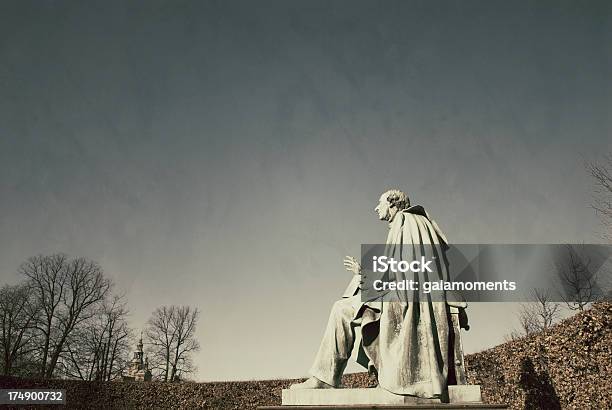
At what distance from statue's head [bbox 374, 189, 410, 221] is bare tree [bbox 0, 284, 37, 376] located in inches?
1074

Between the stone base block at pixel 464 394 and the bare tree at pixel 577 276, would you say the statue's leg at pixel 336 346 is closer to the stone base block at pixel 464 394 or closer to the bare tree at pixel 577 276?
the stone base block at pixel 464 394

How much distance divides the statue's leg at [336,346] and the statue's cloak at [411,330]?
0.16 meters

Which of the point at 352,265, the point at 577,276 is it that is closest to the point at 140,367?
the point at 577,276

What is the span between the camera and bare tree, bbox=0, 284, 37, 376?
28375 mm

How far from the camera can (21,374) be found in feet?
92.0

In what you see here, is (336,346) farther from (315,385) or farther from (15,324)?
(15,324)

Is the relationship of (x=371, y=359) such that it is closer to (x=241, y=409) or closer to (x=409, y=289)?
(x=409, y=289)

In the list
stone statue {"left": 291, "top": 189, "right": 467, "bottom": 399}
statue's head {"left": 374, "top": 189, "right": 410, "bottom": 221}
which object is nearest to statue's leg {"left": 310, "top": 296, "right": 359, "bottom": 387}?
stone statue {"left": 291, "top": 189, "right": 467, "bottom": 399}

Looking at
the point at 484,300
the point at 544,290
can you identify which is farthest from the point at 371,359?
the point at 544,290

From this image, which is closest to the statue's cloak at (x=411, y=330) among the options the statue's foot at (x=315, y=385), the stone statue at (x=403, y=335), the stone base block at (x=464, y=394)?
the stone statue at (x=403, y=335)

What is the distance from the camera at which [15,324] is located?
95.7 ft

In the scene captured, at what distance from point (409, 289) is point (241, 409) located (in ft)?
52.0

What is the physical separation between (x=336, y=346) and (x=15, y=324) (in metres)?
28.2

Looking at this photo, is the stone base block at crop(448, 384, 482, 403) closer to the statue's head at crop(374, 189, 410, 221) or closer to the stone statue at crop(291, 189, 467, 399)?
the stone statue at crop(291, 189, 467, 399)
